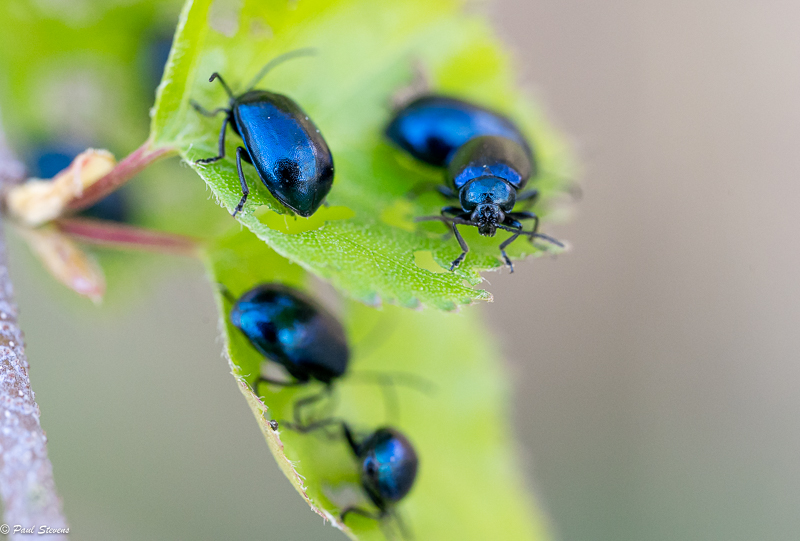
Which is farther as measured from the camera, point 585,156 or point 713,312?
point 713,312

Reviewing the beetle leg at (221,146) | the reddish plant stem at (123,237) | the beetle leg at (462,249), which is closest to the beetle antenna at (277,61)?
the beetle leg at (221,146)

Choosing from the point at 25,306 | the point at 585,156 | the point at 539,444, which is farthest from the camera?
the point at 539,444

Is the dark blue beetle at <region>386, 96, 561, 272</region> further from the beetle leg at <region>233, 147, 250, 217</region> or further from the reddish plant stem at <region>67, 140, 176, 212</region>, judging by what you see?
the reddish plant stem at <region>67, 140, 176, 212</region>

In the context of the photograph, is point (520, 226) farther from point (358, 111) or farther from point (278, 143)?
point (278, 143)

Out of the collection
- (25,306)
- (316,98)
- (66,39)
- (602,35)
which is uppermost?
(602,35)

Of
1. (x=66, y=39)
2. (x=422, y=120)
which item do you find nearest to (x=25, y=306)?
(x=66, y=39)

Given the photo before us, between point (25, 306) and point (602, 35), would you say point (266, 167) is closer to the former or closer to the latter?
point (25, 306)

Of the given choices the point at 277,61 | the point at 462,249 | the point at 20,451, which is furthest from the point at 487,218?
the point at 20,451
